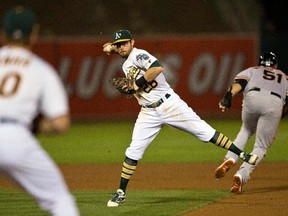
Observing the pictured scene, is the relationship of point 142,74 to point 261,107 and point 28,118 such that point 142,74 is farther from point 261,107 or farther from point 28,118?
point 28,118

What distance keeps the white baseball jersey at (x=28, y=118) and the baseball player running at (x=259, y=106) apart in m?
5.29

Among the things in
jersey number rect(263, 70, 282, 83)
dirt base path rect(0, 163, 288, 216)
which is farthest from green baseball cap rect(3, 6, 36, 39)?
jersey number rect(263, 70, 282, 83)

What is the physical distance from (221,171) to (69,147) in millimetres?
7459

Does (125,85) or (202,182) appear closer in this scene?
(125,85)

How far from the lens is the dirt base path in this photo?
9.32 meters

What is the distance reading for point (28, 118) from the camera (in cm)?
538

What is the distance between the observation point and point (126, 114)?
23359mm

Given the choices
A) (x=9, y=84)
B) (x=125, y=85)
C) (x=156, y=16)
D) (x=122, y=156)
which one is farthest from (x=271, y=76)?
(x=156, y=16)

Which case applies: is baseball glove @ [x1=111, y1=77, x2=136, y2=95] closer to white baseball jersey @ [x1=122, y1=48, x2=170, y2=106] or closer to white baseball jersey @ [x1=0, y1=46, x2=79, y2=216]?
white baseball jersey @ [x1=122, y1=48, x2=170, y2=106]

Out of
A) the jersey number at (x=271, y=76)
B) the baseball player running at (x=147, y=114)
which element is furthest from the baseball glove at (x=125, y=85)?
the jersey number at (x=271, y=76)

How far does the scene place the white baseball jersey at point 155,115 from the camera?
32.0ft

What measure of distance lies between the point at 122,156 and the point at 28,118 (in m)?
10.4

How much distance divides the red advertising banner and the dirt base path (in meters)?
9.12

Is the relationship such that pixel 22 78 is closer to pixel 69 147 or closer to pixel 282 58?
pixel 69 147
